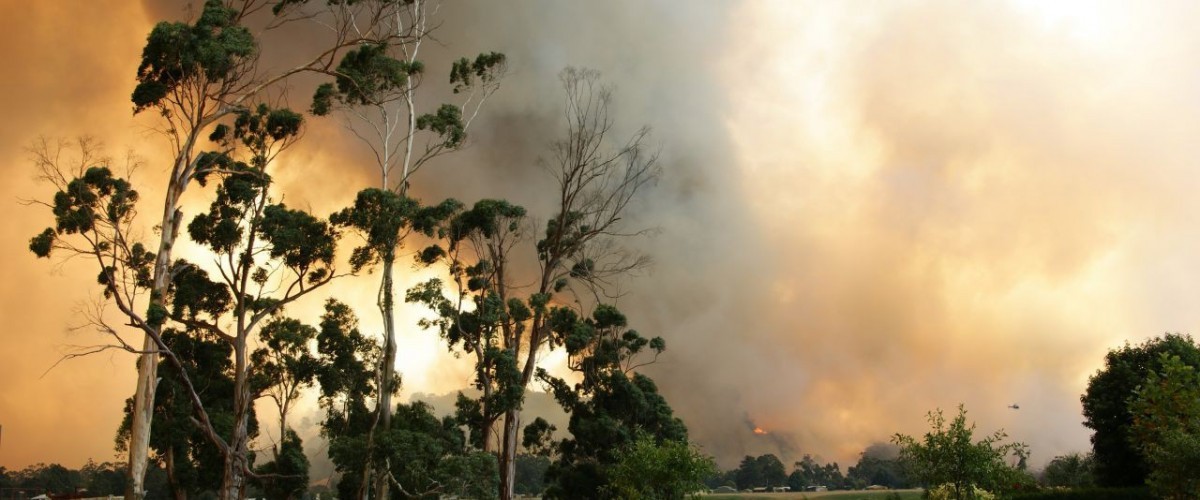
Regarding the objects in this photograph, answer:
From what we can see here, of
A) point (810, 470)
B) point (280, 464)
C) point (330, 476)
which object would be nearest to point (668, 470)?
point (330, 476)

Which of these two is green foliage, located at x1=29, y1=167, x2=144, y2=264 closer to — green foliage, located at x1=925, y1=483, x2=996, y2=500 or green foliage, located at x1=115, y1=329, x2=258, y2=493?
green foliage, located at x1=115, y1=329, x2=258, y2=493

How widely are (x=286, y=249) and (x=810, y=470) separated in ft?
264

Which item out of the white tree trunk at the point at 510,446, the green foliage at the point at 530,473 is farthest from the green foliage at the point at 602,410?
the green foliage at the point at 530,473

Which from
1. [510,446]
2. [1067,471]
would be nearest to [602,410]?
[510,446]

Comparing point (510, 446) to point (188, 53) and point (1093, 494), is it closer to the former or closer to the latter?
point (188, 53)

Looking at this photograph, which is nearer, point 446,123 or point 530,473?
point 446,123

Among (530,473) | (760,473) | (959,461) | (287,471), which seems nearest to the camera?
(959,461)

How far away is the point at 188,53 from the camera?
33.8m

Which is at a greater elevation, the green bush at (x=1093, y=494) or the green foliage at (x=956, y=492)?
the green foliage at (x=956, y=492)

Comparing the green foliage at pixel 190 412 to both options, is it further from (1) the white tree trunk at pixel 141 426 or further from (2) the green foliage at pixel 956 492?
(2) the green foliage at pixel 956 492

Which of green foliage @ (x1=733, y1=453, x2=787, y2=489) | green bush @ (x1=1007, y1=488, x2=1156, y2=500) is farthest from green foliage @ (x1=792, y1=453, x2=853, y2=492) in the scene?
green bush @ (x1=1007, y1=488, x2=1156, y2=500)

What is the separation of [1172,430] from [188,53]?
36453mm

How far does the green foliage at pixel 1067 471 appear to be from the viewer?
55.8 m

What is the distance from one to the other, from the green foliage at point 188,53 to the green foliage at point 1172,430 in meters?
34.9
